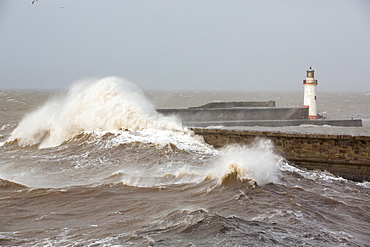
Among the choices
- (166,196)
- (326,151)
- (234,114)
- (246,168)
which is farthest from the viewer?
(234,114)

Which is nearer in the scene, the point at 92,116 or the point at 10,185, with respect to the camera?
the point at 10,185

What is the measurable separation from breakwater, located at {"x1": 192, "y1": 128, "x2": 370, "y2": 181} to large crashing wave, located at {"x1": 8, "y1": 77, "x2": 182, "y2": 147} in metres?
3.99

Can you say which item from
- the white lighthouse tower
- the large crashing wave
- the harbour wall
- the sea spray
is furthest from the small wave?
the white lighthouse tower

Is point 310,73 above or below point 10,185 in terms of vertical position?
above

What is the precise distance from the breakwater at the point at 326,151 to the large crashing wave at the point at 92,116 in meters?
3.99

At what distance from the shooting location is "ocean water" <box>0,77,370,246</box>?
5.44 meters

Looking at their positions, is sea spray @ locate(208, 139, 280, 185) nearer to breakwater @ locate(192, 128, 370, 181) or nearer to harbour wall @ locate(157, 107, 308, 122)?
breakwater @ locate(192, 128, 370, 181)

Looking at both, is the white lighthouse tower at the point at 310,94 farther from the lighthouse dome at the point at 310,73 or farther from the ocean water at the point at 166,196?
the ocean water at the point at 166,196

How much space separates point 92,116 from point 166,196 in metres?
9.18

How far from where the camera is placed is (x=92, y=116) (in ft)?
51.8

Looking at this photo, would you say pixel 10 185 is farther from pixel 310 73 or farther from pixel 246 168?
pixel 310 73

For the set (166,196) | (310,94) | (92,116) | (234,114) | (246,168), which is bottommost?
(166,196)

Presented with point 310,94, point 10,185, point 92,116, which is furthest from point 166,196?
point 310,94

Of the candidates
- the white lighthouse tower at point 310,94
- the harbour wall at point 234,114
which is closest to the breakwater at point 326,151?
the harbour wall at point 234,114
